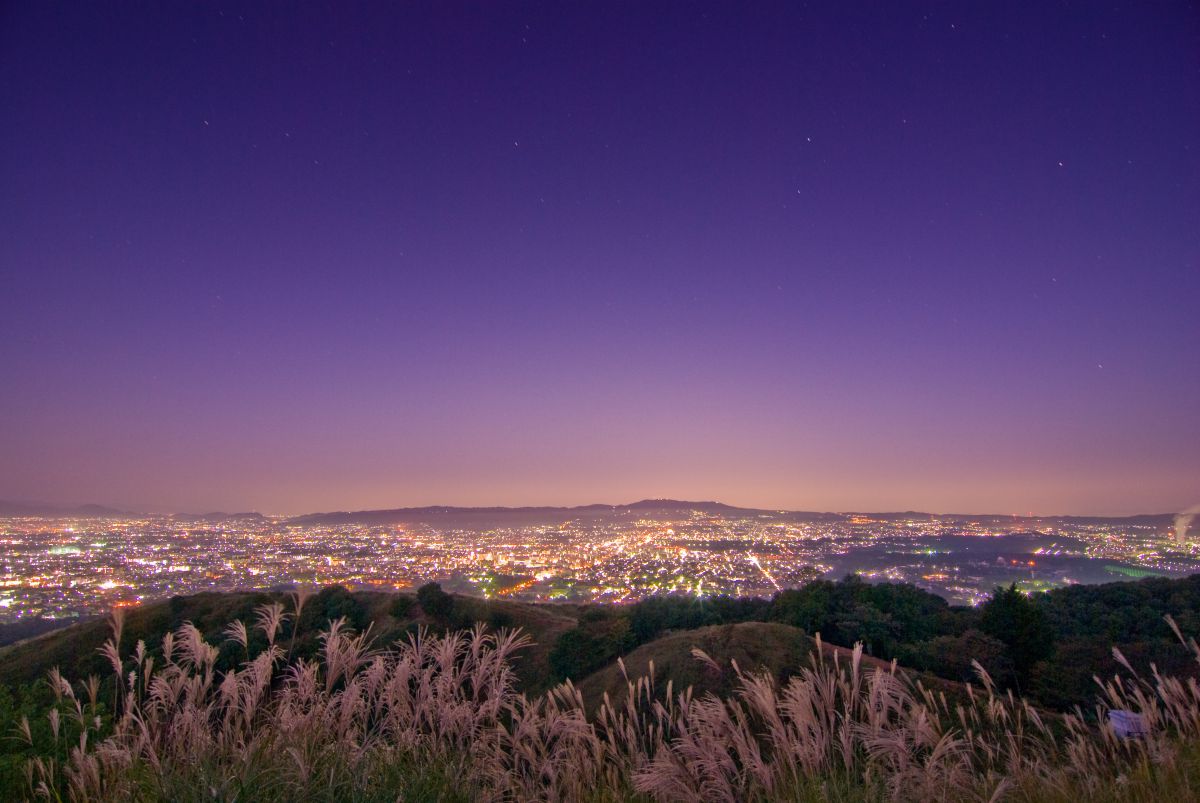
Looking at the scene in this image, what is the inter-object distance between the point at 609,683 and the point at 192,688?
1695 cm

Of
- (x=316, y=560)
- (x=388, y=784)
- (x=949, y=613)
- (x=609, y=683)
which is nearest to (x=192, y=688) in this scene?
(x=388, y=784)

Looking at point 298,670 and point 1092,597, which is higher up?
point 298,670

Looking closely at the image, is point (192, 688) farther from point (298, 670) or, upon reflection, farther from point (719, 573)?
point (719, 573)

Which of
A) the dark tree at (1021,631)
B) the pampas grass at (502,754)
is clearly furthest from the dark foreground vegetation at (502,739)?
the dark tree at (1021,631)

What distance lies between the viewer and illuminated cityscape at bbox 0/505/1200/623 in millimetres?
37719

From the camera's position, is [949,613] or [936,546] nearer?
[949,613]

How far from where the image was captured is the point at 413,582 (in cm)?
3878

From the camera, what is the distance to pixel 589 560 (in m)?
60.6

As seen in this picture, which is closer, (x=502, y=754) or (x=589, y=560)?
(x=502, y=754)

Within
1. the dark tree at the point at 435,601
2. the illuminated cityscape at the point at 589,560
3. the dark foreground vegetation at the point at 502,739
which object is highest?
the dark foreground vegetation at the point at 502,739

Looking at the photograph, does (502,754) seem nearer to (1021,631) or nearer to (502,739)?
(502,739)

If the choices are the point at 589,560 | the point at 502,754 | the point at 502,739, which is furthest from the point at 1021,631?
the point at 589,560

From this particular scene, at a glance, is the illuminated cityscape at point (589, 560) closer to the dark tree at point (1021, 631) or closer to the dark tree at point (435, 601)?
the dark tree at point (435, 601)

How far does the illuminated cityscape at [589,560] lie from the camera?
3772cm
